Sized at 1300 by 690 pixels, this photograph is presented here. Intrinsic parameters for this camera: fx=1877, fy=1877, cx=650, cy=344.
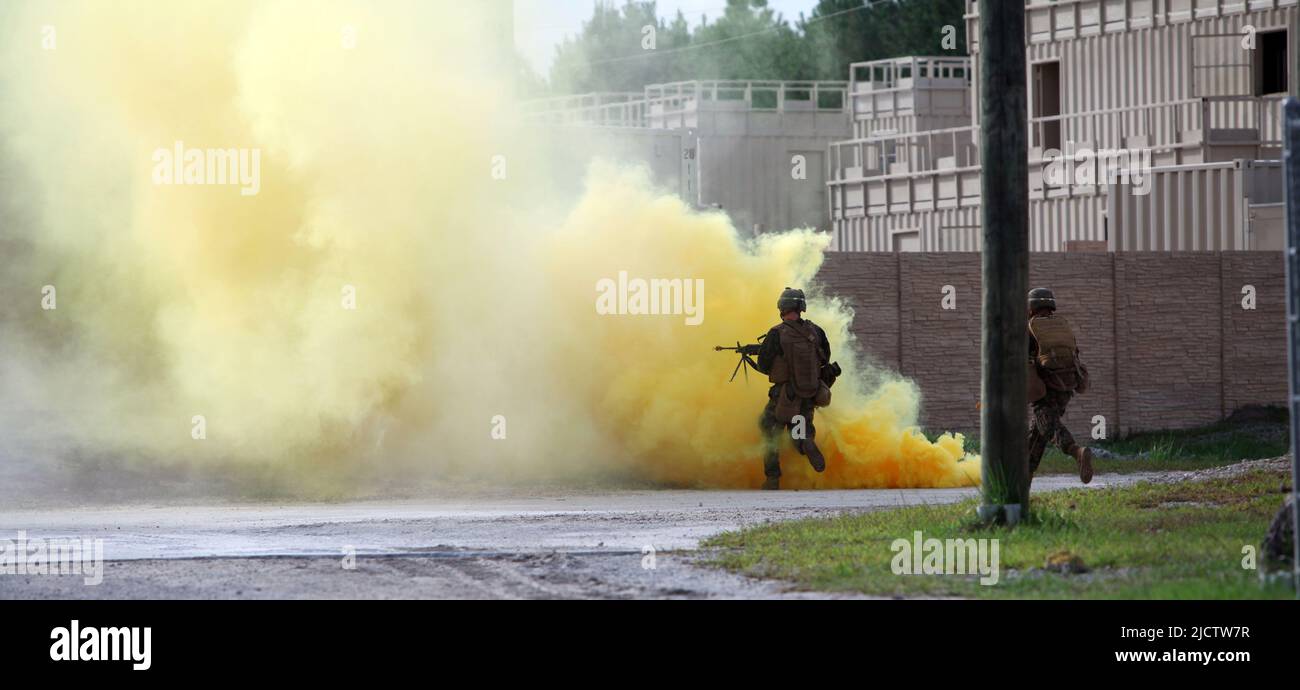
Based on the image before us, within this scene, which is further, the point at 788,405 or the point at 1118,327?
the point at 1118,327

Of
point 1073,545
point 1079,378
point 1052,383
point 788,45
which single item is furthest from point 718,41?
point 1073,545

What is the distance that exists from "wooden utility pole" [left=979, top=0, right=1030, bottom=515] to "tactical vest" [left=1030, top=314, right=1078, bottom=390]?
274cm

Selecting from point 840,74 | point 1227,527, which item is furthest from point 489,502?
point 840,74

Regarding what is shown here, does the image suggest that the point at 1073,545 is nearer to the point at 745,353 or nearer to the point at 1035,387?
the point at 1035,387

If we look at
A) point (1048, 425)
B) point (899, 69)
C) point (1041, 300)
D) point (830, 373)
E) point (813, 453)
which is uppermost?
point (899, 69)

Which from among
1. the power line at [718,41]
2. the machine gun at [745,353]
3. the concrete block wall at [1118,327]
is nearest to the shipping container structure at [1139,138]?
the concrete block wall at [1118,327]

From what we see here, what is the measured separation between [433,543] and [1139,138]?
21.9 meters

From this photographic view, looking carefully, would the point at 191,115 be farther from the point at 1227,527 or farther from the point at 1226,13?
the point at 1226,13

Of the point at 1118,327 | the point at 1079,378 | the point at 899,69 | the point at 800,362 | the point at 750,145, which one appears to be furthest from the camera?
the point at 899,69

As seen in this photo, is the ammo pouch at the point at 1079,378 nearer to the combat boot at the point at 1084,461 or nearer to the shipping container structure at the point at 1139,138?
the combat boot at the point at 1084,461

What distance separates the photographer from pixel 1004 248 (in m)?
11.9

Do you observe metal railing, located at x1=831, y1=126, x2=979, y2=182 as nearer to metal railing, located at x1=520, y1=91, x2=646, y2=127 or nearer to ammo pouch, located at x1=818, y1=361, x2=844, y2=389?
metal railing, located at x1=520, y1=91, x2=646, y2=127
